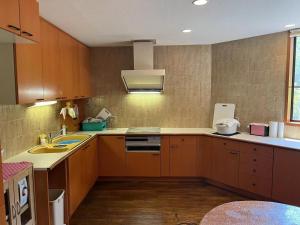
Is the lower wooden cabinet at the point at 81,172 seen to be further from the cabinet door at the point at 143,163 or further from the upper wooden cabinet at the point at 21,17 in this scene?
the upper wooden cabinet at the point at 21,17

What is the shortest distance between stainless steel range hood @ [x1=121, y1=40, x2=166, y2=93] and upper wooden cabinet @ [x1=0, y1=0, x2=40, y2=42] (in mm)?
2058

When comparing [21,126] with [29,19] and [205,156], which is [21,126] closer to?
[29,19]

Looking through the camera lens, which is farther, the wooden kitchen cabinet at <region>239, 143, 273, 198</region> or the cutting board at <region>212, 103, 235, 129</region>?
the cutting board at <region>212, 103, 235, 129</region>

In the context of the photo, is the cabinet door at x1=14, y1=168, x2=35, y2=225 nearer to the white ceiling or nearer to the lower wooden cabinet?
the lower wooden cabinet

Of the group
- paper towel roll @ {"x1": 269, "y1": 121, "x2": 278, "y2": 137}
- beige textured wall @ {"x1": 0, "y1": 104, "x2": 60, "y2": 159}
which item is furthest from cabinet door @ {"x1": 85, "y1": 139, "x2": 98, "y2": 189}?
paper towel roll @ {"x1": 269, "y1": 121, "x2": 278, "y2": 137}

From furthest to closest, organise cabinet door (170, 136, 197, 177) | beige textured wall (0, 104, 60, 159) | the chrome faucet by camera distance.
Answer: cabinet door (170, 136, 197, 177)
the chrome faucet
beige textured wall (0, 104, 60, 159)

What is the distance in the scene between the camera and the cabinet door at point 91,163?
3441mm

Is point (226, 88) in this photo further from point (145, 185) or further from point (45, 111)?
point (45, 111)

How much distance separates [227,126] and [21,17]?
9.84ft

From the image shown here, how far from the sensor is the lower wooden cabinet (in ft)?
9.09

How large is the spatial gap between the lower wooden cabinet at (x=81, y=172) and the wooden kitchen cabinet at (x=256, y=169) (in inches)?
86.8

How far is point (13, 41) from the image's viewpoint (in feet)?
6.38

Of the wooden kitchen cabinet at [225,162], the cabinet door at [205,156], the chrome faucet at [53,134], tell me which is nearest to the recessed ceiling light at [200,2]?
the wooden kitchen cabinet at [225,162]

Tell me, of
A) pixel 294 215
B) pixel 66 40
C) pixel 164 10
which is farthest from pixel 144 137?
pixel 294 215
